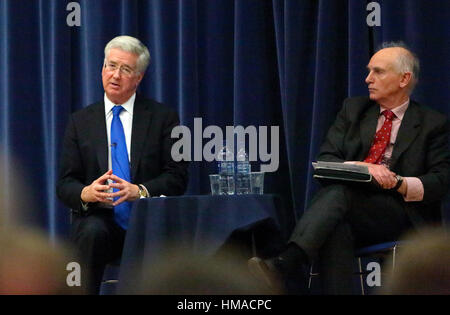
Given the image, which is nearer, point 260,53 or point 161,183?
point 161,183

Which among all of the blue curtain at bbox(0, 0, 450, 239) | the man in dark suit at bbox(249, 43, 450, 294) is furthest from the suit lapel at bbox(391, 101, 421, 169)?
the blue curtain at bbox(0, 0, 450, 239)

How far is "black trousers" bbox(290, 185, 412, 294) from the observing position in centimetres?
320

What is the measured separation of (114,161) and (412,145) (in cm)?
142

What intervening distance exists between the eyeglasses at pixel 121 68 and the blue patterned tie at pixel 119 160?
0.20 metres

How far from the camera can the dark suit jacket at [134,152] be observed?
11.9ft

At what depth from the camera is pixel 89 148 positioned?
3.65 meters

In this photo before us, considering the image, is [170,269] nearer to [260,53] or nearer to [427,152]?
[427,152]

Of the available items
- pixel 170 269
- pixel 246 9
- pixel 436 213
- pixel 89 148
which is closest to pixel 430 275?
pixel 436 213

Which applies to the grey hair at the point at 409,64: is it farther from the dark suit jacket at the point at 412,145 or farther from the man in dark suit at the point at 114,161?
the man in dark suit at the point at 114,161

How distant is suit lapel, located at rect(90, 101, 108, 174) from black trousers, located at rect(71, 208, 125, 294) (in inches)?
10.0

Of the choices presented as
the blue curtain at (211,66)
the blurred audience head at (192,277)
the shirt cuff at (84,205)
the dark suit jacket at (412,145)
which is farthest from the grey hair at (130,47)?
the blurred audience head at (192,277)

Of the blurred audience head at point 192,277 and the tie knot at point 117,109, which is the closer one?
the blurred audience head at point 192,277
